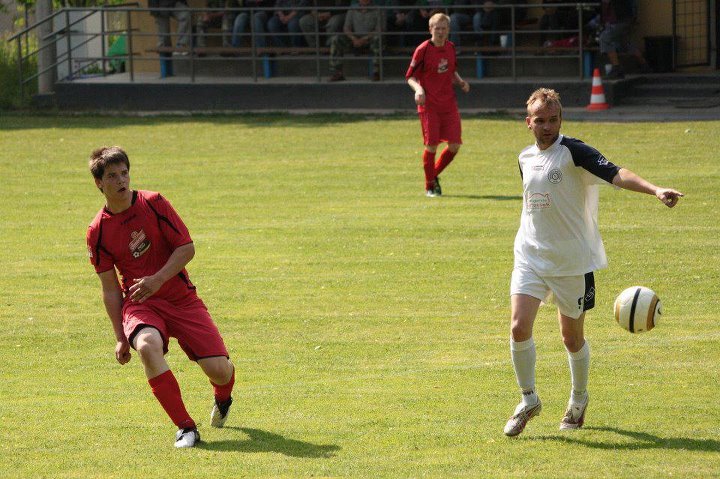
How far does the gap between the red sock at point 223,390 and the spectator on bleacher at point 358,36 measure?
67.0ft

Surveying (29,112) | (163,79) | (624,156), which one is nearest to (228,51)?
(163,79)

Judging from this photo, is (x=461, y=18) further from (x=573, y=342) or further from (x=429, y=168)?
(x=573, y=342)

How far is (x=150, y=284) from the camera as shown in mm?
6891

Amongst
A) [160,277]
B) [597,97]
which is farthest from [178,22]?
[160,277]

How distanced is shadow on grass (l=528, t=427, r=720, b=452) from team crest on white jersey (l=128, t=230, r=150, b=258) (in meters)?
2.55

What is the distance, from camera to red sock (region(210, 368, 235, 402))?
7352 millimetres

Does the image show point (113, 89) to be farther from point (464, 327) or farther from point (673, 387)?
point (673, 387)

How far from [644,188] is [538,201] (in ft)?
2.31

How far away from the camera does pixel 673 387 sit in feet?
26.5

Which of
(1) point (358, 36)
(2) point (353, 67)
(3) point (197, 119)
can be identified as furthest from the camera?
(2) point (353, 67)

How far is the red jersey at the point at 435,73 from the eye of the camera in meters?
16.4

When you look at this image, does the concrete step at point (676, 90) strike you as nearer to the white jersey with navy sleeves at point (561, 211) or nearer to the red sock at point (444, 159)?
the red sock at point (444, 159)

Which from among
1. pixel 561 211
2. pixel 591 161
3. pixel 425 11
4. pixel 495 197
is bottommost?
pixel 495 197

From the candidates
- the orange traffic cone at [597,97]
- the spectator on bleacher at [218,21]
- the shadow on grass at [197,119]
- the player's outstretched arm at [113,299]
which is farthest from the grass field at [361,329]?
the spectator on bleacher at [218,21]
